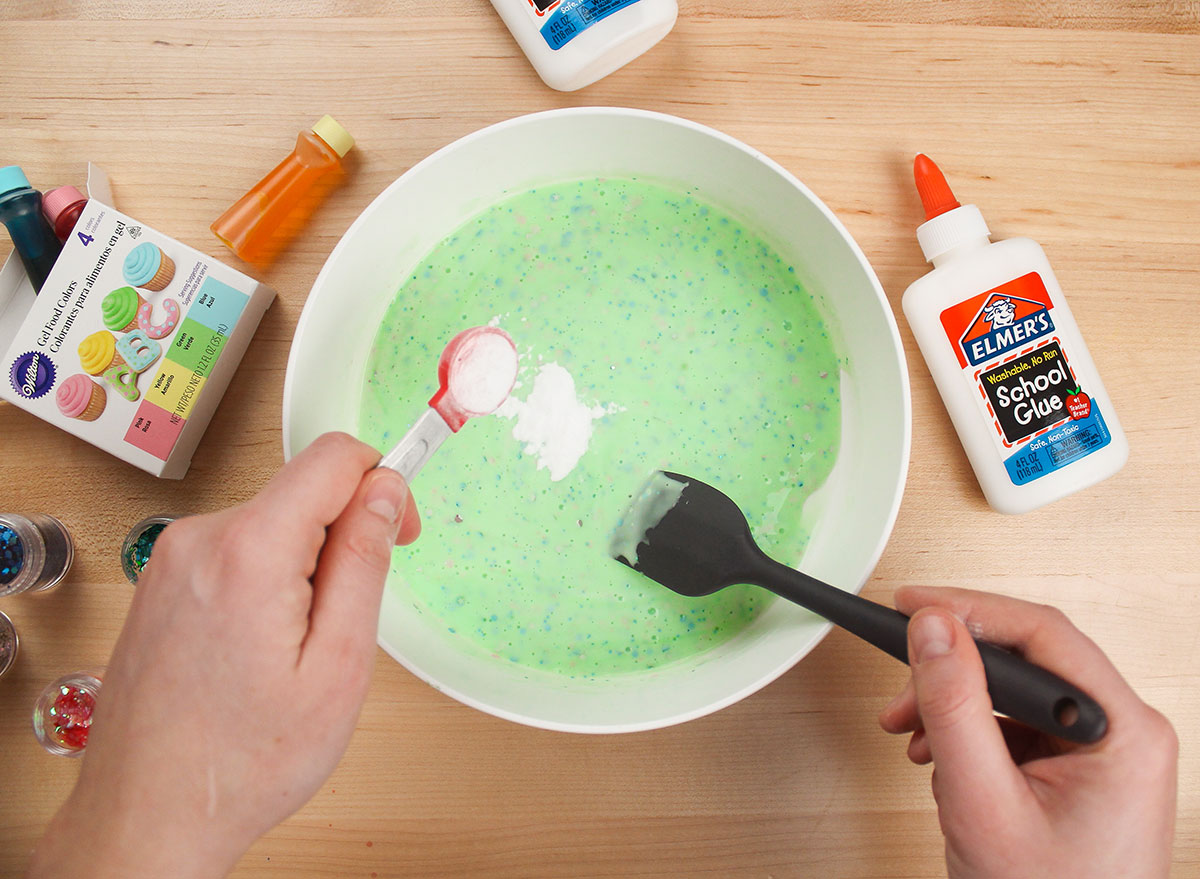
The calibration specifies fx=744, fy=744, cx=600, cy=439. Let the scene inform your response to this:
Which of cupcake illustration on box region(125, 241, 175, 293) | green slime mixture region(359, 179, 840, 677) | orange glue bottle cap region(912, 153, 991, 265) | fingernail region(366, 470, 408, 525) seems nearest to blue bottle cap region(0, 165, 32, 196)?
cupcake illustration on box region(125, 241, 175, 293)

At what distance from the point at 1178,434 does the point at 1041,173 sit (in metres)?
0.32

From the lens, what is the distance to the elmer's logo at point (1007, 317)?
73 cm

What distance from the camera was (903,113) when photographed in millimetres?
786

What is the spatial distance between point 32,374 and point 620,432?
0.57 metres

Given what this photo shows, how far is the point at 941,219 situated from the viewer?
725mm

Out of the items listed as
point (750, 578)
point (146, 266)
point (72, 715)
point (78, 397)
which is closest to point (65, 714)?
point (72, 715)

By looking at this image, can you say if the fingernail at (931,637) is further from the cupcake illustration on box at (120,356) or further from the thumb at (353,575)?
the cupcake illustration on box at (120,356)

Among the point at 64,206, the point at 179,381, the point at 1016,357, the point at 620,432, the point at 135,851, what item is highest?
the point at 64,206

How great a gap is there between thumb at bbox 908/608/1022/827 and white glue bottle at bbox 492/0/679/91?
23.6 inches

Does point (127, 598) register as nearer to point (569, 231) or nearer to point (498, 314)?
point (498, 314)

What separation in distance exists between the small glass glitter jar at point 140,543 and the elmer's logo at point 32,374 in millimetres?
157

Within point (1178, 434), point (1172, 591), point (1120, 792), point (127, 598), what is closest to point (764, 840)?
point (1120, 792)

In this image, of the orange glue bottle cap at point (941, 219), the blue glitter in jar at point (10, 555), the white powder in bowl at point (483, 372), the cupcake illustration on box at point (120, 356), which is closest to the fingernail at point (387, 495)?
the white powder in bowl at point (483, 372)

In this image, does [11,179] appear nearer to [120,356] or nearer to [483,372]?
[120,356]
